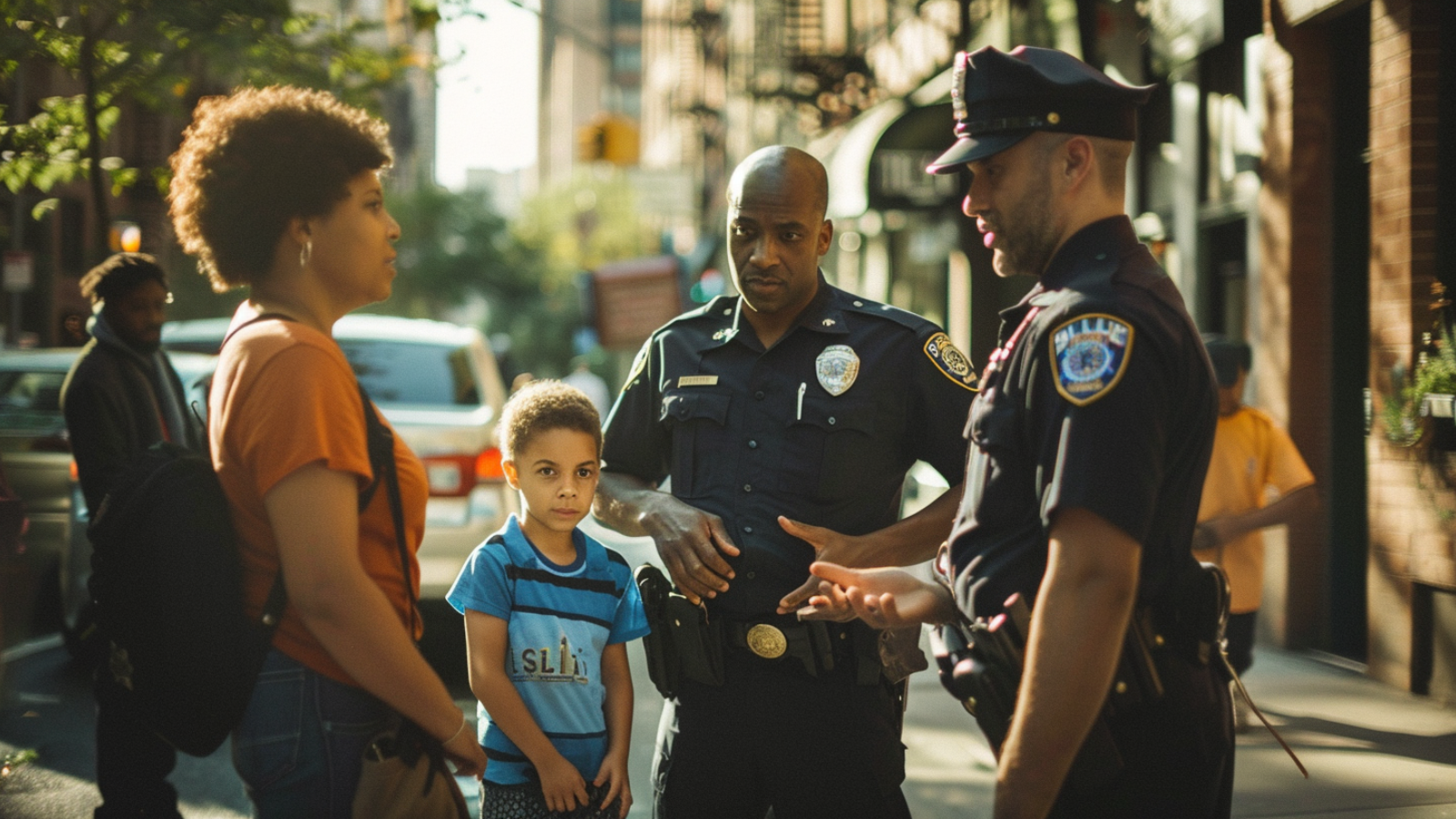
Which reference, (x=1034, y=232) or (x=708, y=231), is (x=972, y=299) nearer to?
(x=1034, y=232)

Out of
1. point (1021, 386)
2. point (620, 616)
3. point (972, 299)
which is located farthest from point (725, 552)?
point (972, 299)

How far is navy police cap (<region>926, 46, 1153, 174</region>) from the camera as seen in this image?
2256 millimetres

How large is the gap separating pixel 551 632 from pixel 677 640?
29 centimetres

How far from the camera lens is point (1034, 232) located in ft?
7.57

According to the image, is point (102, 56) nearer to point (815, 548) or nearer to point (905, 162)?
point (815, 548)

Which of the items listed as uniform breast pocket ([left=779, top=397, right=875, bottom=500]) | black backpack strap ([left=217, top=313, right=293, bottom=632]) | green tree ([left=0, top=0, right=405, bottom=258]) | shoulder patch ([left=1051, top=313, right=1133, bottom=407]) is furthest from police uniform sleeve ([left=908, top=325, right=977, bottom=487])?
green tree ([left=0, top=0, right=405, bottom=258])

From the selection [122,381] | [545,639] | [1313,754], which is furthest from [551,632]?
[1313,754]

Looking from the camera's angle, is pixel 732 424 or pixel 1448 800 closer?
pixel 732 424

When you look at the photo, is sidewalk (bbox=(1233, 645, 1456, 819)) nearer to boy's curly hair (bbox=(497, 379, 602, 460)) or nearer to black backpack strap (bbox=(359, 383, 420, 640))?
boy's curly hair (bbox=(497, 379, 602, 460))

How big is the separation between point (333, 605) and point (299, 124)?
2.73 ft

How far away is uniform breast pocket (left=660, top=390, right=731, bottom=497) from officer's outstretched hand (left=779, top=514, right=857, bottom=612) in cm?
29

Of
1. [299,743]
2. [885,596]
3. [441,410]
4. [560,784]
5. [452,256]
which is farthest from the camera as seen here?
[452,256]

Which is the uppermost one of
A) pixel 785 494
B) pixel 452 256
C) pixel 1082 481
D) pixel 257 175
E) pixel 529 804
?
pixel 452 256

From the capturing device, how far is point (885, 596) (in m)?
2.46
